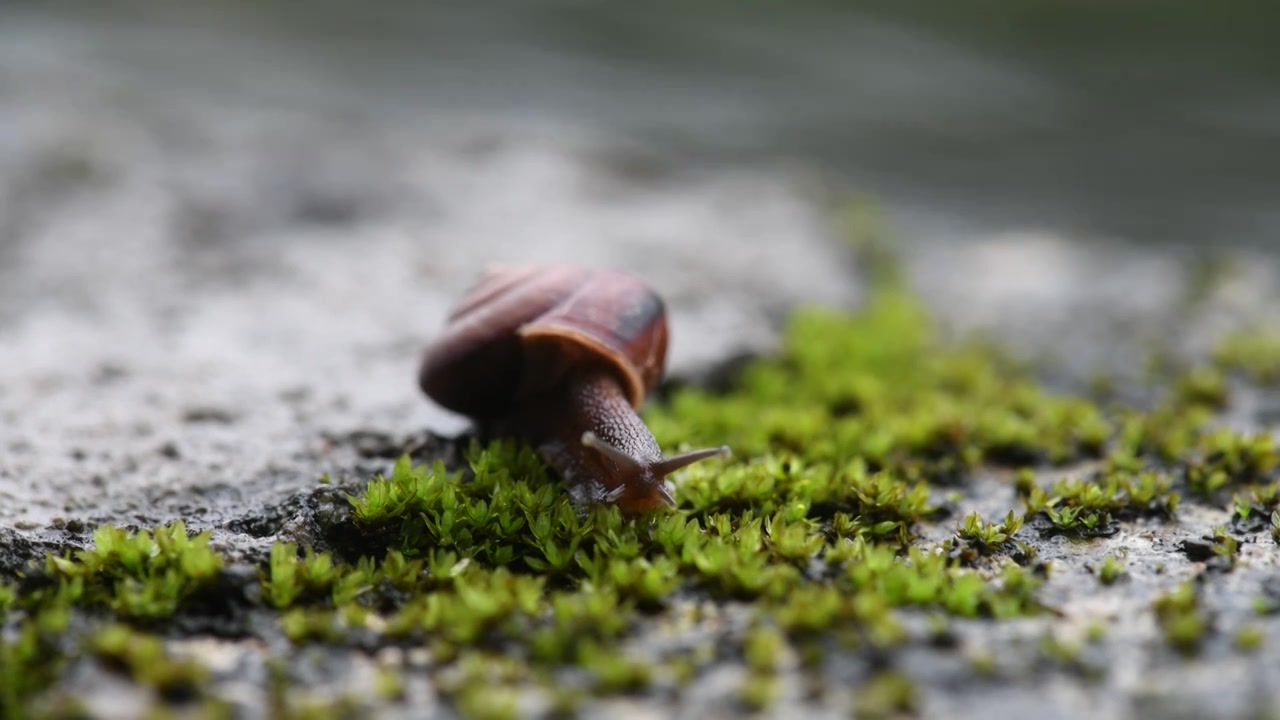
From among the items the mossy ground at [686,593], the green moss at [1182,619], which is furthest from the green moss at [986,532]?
the green moss at [1182,619]

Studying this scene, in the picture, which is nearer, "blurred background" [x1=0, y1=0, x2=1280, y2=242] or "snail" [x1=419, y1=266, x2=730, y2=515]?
"snail" [x1=419, y1=266, x2=730, y2=515]

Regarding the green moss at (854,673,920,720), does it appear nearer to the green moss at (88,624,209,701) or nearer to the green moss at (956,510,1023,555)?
the green moss at (956,510,1023,555)

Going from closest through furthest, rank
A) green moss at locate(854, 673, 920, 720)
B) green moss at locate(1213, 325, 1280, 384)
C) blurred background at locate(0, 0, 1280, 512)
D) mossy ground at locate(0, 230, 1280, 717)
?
1. green moss at locate(854, 673, 920, 720)
2. mossy ground at locate(0, 230, 1280, 717)
3. blurred background at locate(0, 0, 1280, 512)
4. green moss at locate(1213, 325, 1280, 384)

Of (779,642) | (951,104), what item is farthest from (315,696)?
(951,104)

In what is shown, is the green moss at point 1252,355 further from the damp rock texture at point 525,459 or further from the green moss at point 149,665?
the green moss at point 149,665

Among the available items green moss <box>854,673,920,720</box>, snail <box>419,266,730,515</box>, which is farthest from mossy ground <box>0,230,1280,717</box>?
snail <box>419,266,730,515</box>

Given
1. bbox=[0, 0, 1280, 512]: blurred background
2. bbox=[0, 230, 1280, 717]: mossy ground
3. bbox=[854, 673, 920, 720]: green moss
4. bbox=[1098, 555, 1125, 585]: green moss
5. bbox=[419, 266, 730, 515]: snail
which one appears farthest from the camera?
bbox=[0, 0, 1280, 512]: blurred background
